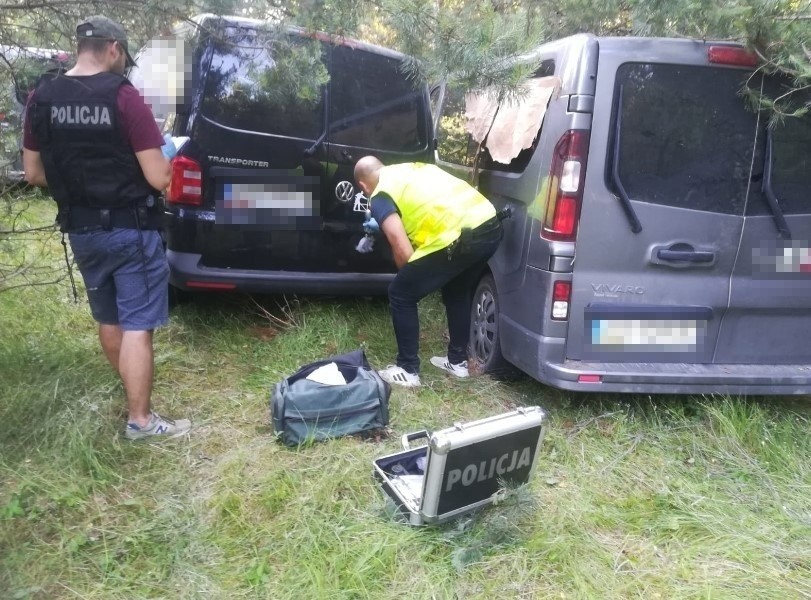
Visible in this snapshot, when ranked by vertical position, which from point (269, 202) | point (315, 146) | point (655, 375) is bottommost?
point (655, 375)

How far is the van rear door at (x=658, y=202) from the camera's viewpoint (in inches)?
116

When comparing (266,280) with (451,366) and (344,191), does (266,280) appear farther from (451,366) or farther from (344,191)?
(451,366)

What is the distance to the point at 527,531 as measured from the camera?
2.50 meters

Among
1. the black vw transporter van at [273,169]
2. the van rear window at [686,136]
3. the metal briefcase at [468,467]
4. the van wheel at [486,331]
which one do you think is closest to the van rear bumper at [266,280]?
the black vw transporter van at [273,169]

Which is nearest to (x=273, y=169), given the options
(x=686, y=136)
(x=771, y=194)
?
(x=686, y=136)

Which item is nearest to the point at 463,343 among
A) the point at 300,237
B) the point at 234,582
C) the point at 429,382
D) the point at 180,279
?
the point at 429,382

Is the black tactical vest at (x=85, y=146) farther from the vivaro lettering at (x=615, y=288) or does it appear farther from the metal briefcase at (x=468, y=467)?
the vivaro lettering at (x=615, y=288)

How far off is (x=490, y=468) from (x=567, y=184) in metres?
1.34

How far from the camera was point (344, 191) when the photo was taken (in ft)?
13.4

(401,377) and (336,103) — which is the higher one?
(336,103)

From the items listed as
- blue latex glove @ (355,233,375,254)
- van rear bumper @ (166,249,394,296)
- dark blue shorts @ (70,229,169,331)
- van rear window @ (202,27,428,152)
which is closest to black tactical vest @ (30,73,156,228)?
dark blue shorts @ (70,229,169,331)

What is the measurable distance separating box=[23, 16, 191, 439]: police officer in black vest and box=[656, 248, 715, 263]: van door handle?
2243mm

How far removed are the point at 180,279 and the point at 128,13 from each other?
1.60m

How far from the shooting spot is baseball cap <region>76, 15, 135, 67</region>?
2539mm
